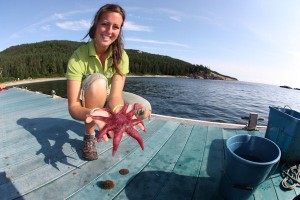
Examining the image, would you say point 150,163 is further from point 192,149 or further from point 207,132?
point 207,132

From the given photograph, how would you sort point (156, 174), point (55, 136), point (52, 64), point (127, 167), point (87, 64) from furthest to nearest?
point (52, 64) → point (55, 136) → point (87, 64) → point (127, 167) → point (156, 174)

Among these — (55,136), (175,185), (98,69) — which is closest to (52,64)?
(55,136)

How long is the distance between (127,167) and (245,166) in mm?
1757

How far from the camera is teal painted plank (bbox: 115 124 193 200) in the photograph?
8.78 feet

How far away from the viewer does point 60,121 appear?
543cm

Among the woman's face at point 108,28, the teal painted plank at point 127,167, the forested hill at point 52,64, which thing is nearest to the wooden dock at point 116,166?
the teal painted plank at point 127,167

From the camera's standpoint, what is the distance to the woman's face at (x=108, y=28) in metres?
2.99

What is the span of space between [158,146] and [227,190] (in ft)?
5.65

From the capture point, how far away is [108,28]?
10.1ft

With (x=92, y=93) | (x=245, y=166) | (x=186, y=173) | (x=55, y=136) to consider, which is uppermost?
(x=92, y=93)

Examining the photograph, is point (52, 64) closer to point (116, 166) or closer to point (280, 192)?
point (116, 166)

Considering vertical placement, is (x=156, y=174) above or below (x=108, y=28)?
below

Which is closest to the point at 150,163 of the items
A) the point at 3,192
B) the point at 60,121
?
the point at 3,192

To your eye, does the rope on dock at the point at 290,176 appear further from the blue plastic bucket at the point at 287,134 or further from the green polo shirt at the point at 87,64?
the green polo shirt at the point at 87,64
